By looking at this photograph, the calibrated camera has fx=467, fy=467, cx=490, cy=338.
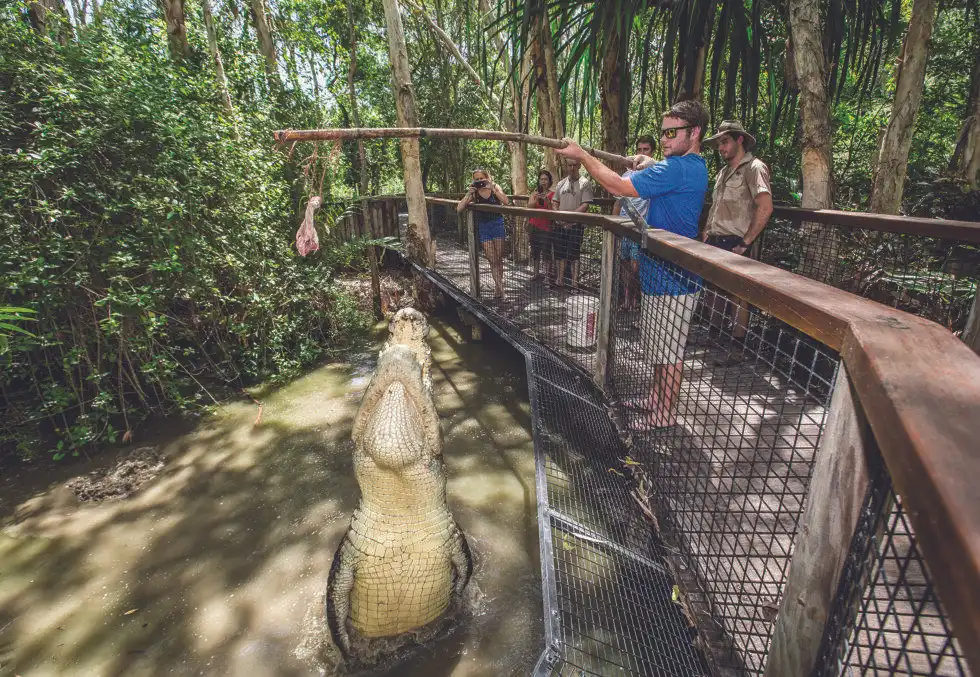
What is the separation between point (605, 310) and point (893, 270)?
2.15 meters

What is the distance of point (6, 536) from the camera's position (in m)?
3.18

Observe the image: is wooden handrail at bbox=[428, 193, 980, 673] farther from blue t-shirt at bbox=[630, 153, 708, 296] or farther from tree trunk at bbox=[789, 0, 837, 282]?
tree trunk at bbox=[789, 0, 837, 282]

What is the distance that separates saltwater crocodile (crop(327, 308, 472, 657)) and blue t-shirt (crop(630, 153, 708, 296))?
1.21 m

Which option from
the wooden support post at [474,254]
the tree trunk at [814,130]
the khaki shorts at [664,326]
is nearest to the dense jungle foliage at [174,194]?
A: the tree trunk at [814,130]

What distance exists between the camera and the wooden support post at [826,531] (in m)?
0.75

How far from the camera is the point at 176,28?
4.86 m

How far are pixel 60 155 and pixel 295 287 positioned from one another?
2.46m

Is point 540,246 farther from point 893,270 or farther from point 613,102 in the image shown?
point 893,270

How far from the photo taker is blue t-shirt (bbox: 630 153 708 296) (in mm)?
2309

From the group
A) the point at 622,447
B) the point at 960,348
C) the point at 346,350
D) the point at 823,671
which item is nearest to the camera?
the point at 960,348

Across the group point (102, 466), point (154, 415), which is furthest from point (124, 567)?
point (154, 415)

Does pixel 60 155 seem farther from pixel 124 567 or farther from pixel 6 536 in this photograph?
pixel 124 567

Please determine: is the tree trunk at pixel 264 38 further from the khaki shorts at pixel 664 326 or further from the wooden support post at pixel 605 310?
the khaki shorts at pixel 664 326

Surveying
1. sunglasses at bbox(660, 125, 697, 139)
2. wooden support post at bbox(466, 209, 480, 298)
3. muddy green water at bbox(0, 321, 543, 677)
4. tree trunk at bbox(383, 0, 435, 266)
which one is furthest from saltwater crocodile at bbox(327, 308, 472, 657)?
tree trunk at bbox(383, 0, 435, 266)
